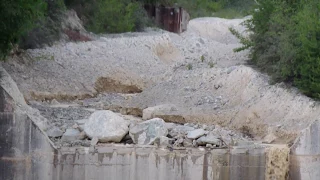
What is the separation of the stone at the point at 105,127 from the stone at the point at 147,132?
25 centimetres

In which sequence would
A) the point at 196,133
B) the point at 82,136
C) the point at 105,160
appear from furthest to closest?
the point at 196,133
the point at 82,136
the point at 105,160

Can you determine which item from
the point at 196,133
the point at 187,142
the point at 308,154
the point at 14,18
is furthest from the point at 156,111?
the point at 14,18

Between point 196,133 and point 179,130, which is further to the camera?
point 179,130

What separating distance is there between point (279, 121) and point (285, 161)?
1278mm

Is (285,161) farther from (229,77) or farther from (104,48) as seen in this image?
(104,48)

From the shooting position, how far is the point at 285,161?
56.6 ft

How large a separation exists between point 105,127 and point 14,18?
3.03 m

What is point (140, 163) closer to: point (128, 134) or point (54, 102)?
point (128, 134)

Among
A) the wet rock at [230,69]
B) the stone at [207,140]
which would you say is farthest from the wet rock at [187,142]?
the wet rock at [230,69]

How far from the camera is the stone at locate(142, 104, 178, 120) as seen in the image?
63.7 ft

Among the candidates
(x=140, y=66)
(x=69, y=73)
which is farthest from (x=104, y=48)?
(x=69, y=73)

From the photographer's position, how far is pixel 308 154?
55.9 ft

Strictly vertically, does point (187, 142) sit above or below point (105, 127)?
below

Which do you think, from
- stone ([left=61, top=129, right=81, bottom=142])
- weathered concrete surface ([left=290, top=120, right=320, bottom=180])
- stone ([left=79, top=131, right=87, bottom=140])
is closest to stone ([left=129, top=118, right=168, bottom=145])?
stone ([left=79, top=131, right=87, bottom=140])
